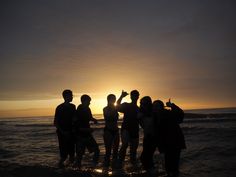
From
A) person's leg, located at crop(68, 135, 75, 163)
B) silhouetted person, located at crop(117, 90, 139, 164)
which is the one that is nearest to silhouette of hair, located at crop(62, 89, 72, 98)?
person's leg, located at crop(68, 135, 75, 163)

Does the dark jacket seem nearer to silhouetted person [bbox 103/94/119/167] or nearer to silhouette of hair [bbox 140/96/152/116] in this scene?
silhouette of hair [bbox 140/96/152/116]

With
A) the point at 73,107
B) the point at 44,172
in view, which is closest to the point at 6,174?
the point at 44,172

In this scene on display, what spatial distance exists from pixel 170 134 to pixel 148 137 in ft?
3.29

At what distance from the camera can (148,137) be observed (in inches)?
293

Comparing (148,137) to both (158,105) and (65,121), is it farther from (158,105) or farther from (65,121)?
→ (65,121)

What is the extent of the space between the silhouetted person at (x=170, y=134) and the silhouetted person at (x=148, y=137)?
21.6 inches

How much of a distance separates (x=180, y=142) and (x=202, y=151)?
5.88 metres

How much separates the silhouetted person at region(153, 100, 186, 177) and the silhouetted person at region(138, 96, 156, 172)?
55cm

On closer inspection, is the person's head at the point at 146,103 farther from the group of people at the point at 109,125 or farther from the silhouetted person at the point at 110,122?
the silhouetted person at the point at 110,122

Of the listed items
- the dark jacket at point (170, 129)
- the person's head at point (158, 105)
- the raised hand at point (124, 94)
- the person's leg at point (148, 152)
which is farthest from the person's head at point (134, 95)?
the dark jacket at point (170, 129)

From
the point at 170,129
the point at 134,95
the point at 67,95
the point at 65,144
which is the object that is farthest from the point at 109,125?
the point at 170,129

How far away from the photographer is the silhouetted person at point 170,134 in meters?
6.48

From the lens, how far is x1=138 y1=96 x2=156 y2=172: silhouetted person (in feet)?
24.2

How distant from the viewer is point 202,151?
38.6 feet
